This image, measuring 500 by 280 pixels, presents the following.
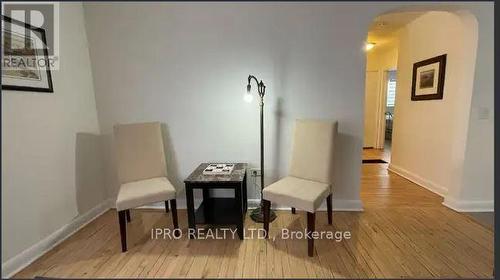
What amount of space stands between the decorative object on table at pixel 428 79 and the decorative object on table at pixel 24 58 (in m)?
3.33

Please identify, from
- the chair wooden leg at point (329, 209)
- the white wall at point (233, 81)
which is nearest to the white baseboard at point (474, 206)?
the white wall at point (233, 81)

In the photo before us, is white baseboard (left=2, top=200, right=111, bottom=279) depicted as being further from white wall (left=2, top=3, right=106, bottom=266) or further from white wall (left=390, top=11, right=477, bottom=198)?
white wall (left=390, top=11, right=477, bottom=198)

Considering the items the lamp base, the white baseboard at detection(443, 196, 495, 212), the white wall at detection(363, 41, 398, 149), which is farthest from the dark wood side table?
the white wall at detection(363, 41, 398, 149)

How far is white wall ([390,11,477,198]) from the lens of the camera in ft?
6.71

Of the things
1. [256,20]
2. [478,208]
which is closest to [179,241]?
[256,20]

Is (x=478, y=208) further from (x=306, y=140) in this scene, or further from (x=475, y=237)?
(x=306, y=140)

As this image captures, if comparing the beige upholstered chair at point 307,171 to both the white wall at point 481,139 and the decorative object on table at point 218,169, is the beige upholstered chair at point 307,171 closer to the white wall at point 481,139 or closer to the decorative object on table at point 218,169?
the decorative object on table at point 218,169

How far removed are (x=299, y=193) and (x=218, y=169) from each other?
654 millimetres

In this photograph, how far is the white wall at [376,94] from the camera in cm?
449

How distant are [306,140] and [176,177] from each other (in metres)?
1.18

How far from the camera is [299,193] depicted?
159cm

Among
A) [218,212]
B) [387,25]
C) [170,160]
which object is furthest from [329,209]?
[387,25]

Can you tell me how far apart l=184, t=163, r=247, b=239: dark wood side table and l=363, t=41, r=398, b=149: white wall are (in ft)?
12.4

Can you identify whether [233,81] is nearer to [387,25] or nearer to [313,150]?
[313,150]
